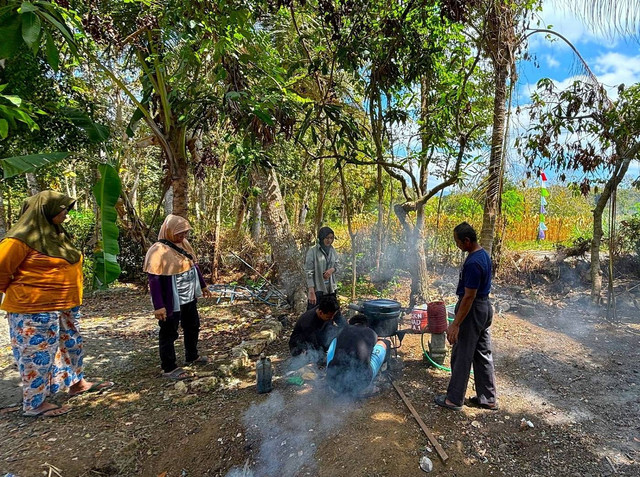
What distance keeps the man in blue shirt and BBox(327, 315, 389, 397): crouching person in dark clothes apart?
0.71 m

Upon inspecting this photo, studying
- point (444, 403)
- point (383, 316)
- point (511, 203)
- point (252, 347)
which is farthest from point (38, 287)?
point (511, 203)

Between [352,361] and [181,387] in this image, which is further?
[181,387]

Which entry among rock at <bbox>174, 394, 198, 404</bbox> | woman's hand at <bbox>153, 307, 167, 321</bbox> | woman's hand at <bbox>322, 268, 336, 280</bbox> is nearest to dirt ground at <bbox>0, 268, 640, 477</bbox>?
rock at <bbox>174, 394, 198, 404</bbox>

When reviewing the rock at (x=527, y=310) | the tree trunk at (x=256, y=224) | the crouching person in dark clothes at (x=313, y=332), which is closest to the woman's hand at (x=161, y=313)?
the crouching person in dark clothes at (x=313, y=332)

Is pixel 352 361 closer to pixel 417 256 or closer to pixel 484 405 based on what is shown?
pixel 484 405

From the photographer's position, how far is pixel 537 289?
301 inches

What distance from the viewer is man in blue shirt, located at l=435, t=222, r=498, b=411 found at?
117 inches

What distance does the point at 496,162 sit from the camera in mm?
4465

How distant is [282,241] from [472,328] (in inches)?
149

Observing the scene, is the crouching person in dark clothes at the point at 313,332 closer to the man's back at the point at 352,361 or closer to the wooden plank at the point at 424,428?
the man's back at the point at 352,361

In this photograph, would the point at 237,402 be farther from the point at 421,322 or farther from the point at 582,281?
the point at 582,281

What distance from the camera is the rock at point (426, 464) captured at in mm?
2461

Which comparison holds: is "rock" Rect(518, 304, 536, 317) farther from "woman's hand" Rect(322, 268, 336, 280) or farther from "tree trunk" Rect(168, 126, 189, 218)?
"tree trunk" Rect(168, 126, 189, 218)

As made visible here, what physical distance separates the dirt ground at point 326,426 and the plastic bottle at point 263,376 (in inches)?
3.0
